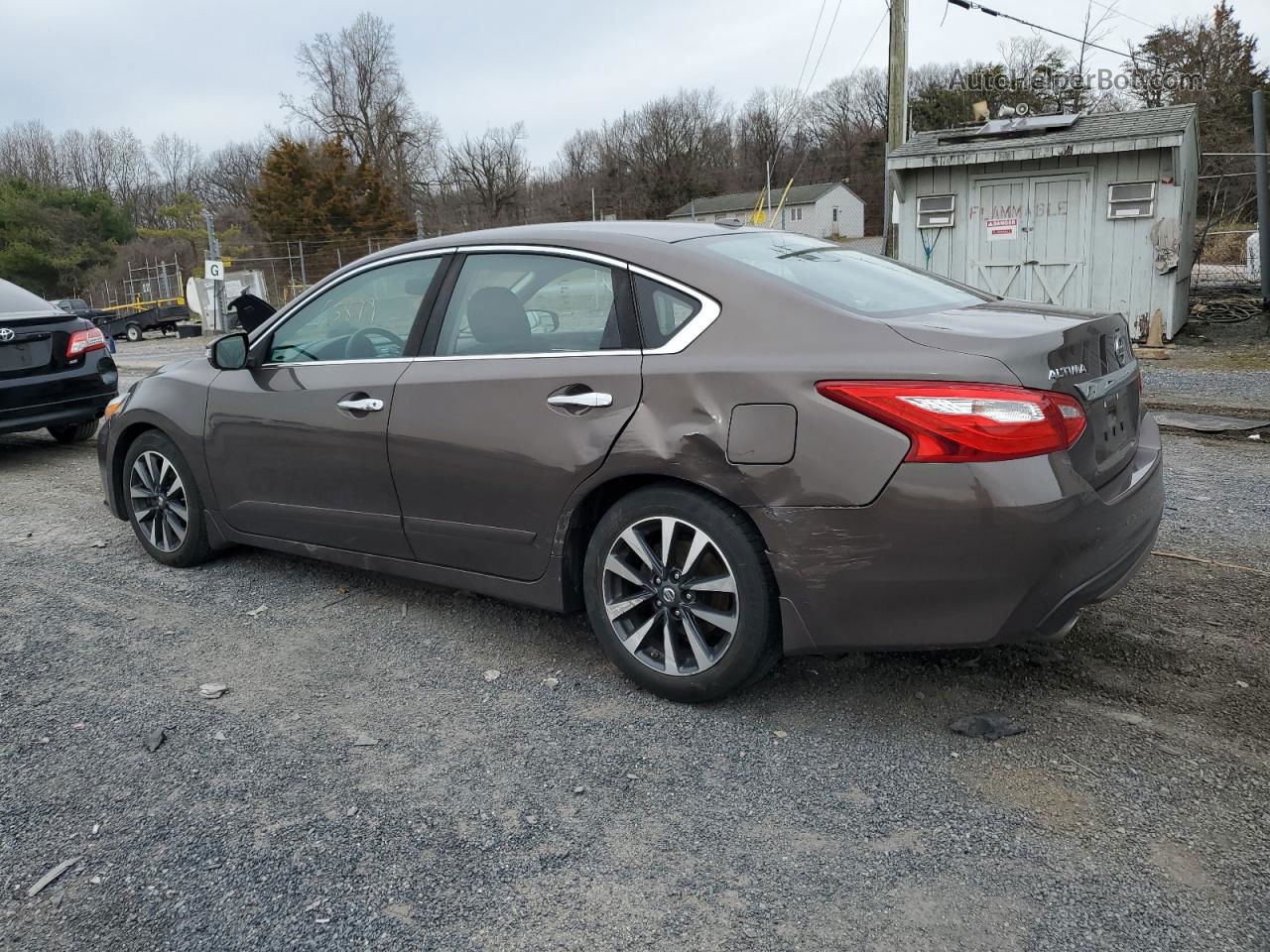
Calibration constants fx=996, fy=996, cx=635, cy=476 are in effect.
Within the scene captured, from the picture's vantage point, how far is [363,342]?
4.02m

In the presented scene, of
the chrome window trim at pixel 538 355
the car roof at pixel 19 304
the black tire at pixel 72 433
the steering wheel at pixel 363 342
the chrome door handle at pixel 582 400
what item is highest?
the car roof at pixel 19 304

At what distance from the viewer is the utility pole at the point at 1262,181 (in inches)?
500

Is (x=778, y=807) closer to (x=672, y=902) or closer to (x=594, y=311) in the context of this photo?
(x=672, y=902)

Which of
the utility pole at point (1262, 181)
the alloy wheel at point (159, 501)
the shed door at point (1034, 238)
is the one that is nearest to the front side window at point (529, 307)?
the alloy wheel at point (159, 501)

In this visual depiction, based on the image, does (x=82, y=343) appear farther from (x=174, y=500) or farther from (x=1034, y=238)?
(x=1034, y=238)

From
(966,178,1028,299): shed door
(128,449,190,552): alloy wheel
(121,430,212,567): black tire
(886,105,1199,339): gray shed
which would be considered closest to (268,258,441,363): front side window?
(121,430,212,567): black tire

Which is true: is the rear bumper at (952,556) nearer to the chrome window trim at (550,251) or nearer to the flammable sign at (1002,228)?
the chrome window trim at (550,251)

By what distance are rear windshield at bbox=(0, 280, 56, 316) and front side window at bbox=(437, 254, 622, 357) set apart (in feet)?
18.4

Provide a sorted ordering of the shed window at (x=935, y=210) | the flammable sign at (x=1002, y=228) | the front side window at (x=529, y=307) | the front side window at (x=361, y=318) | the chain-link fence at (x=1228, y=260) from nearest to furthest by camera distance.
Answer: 1. the front side window at (x=529, y=307)
2. the front side window at (x=361, y=318)
3. the flammable sign at (x=1002, y=228)
4. the shed window at (x=935, y=210)
5. the chain-link fence at (x=1228, y=260)

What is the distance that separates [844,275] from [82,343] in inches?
266

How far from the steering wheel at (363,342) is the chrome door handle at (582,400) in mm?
947

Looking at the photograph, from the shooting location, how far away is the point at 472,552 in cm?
362

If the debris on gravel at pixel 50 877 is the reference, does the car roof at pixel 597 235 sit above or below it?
above

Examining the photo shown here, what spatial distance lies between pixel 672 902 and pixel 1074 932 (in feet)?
2.82
